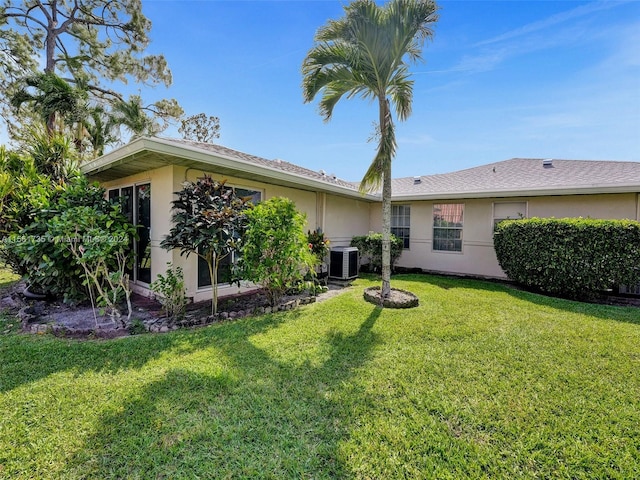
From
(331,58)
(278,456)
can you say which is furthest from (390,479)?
(331,58)

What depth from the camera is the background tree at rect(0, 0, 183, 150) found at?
46.1ft

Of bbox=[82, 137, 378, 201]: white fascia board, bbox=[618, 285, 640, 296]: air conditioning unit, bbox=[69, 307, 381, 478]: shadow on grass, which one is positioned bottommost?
bbox=[69, 307, 381, 478]: shadow on grass

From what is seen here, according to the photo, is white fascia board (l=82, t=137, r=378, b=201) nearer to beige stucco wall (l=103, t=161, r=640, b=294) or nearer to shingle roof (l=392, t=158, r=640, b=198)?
beige stucco wall (l=103, t=161, r=640, b=294)

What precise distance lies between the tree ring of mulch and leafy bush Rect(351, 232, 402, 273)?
3169 mm

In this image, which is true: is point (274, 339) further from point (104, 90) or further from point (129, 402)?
point (104, 90)

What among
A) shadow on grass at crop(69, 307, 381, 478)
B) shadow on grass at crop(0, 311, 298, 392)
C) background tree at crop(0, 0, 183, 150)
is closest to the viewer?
shadow on grass at crop(69, 307, 381, 478)

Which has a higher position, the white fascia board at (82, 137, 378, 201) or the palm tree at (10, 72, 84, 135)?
the palm tree at (10, 72, 84, 135)

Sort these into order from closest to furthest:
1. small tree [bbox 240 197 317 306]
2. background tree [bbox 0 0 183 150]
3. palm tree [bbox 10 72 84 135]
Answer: small tree [bbox 240 197 317 306] < palm tree [bbox 10 72 84 135] < background tree [bbox 0 0 183 150]

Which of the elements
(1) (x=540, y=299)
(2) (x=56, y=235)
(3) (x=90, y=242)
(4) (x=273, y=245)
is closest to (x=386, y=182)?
(4) (x=273, y=245)

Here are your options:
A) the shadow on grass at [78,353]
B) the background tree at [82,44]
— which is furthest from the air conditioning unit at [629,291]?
the background tree at [82,44]

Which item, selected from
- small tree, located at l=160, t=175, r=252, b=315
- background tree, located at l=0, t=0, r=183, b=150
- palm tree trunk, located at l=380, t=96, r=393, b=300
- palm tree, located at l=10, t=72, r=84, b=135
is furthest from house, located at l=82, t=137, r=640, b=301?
background tree, located at l=0, t=0, r=183, b=150

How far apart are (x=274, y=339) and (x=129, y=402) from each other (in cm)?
189

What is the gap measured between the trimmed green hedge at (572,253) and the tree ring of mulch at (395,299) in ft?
11.3

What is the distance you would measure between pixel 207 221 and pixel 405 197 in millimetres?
7497
